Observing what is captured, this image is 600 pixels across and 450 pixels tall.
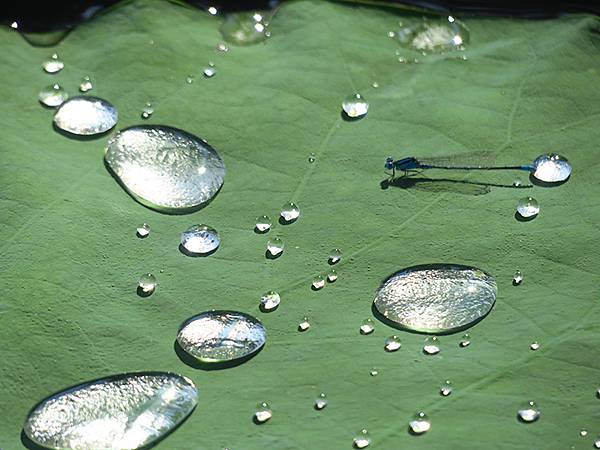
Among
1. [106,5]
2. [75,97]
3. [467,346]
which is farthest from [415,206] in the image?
[106,5]

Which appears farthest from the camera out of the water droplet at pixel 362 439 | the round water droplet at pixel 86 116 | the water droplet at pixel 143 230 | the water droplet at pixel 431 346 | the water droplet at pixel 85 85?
the water droplet at pixel 85 85

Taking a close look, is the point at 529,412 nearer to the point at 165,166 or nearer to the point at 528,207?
the point at 528,207

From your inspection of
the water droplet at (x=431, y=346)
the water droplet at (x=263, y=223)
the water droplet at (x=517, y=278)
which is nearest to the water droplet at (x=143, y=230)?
the water droplet at (x=263, y=223)

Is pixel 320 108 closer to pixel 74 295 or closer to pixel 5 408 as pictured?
pixel 74 295

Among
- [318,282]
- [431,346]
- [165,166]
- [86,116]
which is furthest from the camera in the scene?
[86,116]

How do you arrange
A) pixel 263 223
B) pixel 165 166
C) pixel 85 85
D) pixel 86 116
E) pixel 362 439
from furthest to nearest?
pixel 85 85, pixel 86 116, pixel 165 166, pixel 263 223, pixel 362 439

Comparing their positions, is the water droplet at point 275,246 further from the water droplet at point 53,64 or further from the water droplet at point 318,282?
the water droplet at point 53,64

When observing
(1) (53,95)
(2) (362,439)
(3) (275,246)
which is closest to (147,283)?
(3) (275,246)
